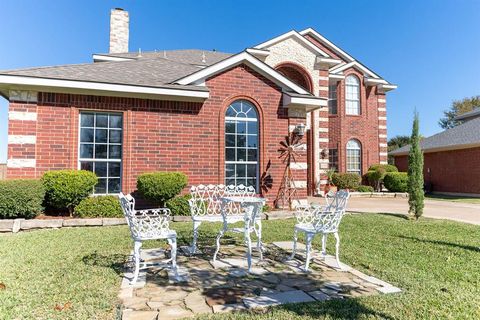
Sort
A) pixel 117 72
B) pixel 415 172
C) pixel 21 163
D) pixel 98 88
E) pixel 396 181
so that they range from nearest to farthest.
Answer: pixel 21 163 < pixel 98 88 < pixel 415 172 < pixel 117 72 < pixel 396 181

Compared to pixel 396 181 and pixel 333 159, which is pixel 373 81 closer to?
pixel 333 159

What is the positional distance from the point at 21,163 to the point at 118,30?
11.8 metres

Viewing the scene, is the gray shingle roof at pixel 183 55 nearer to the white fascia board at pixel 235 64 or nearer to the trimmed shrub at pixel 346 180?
the white fascia board at pixel 235 64

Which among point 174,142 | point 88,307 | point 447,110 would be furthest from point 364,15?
point 447,110

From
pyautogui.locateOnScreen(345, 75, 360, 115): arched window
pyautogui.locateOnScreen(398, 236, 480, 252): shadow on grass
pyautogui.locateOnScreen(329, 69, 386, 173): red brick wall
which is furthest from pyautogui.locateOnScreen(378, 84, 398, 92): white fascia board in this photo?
pyautogui.locateOnScreen(398, 236, 480, 252): shadow on grass

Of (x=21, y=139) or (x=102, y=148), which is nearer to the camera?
(x=21, y=139)

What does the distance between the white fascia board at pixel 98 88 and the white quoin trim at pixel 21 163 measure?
200cm

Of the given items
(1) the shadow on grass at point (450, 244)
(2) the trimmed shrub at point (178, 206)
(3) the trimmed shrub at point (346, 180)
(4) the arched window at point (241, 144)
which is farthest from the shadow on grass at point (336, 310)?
(3) the trimmed shrub at point (346, 180)

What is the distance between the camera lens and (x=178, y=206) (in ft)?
29.7

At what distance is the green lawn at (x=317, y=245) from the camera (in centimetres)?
328

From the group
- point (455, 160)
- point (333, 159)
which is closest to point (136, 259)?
point (333, 159)

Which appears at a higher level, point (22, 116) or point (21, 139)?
point (22, 116)

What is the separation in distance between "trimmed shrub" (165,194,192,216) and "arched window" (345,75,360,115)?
1421 cm

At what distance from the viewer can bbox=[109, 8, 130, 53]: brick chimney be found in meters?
17.5
